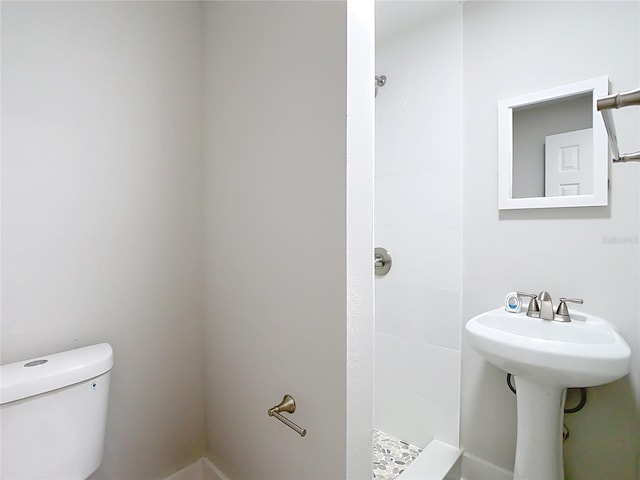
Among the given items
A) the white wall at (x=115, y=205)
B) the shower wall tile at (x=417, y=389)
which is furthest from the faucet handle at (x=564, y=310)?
the white wall at (x=115, y=205)

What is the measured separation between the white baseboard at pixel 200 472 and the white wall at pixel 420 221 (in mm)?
908

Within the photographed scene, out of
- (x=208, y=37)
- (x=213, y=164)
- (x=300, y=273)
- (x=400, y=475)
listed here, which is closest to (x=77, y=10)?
(x=208, y=37)

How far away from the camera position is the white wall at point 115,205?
0.96 m

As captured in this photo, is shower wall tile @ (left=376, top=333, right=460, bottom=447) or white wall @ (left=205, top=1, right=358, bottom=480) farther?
shower wall tile @ (left=376, top=333, right=460, bottom=447)

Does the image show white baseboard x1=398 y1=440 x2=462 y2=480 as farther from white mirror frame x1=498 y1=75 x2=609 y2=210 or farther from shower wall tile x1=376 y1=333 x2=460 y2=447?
white mirror frame x1=498 y1=75 x2=609 y2=210


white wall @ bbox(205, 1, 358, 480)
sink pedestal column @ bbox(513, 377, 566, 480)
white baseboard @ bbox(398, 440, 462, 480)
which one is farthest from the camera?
white baseboard @ bbox(398, 440, 462, 480)

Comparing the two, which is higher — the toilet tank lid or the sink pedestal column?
the toilet tank lid

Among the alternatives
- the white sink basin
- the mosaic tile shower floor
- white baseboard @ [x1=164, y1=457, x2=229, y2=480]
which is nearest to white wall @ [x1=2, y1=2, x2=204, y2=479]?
white baseboard @ [x1=164, y1=457, x2=229, y2=480]

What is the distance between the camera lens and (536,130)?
1332mm

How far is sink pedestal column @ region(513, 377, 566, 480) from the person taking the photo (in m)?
1.11

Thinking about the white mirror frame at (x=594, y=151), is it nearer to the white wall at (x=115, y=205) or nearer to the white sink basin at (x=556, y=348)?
the white sink basin at (x=556, y=348)

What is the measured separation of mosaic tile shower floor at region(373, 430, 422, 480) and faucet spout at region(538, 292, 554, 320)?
0.94 metres

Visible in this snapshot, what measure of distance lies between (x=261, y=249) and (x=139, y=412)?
2.73 feet

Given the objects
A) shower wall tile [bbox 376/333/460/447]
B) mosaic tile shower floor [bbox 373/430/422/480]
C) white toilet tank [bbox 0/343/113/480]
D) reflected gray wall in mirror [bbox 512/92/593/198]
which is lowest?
mosaic tile shower floor [bbox 373/430/422/480]
